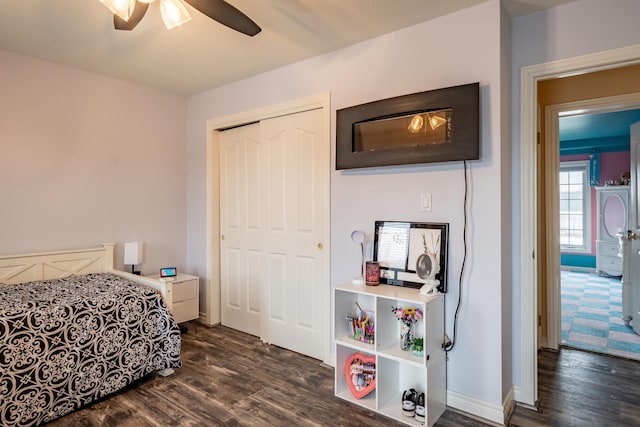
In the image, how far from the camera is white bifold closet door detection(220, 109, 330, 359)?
295 centimetres

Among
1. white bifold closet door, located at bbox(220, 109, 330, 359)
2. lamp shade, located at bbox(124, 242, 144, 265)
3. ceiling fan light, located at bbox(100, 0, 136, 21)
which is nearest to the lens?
ceiling fan light, located at bbox(100, 0, 136, 21)

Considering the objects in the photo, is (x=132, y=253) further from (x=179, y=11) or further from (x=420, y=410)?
(x=420, y=410)

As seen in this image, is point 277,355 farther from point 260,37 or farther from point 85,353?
point 260,37

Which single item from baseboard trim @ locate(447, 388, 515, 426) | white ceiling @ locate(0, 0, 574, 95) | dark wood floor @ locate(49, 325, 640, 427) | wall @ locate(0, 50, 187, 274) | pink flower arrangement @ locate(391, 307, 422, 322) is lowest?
dark wood floor @ locate(49, 325, 640, 427)

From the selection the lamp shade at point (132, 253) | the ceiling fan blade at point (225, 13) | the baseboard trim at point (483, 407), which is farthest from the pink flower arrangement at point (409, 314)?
the lamp shade at point (132, 253)

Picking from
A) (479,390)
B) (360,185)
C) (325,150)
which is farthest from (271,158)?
(479,390)

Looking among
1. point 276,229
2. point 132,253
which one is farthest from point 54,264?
point 276,229

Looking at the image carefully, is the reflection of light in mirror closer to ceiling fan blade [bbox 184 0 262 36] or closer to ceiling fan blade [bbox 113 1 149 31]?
ceiling fan blade [bbox 184 0 262 36]

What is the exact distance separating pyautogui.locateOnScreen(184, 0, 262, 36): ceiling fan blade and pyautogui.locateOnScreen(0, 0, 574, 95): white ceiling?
357mm

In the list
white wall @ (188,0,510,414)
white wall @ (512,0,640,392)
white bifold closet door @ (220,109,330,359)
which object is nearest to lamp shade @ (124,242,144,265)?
white bifold closet door @ (220,109,330,359)

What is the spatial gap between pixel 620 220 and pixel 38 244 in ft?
27.4

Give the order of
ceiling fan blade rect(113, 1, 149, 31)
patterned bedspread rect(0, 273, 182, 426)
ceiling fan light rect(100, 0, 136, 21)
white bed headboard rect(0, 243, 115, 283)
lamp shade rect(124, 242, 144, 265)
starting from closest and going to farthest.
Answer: ceiling fan light rect(100, 0, 136, 21), ceiling fan blade rect(113, 1, 149, 31), patterned bedspread rect(0, 273, 182, 426), white bed headboard rect(0, 243, 115, 283), lamp shade rect(124, 242, 144, 265)

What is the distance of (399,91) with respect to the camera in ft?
8.07

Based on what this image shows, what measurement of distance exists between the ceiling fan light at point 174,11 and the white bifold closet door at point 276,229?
131cm
